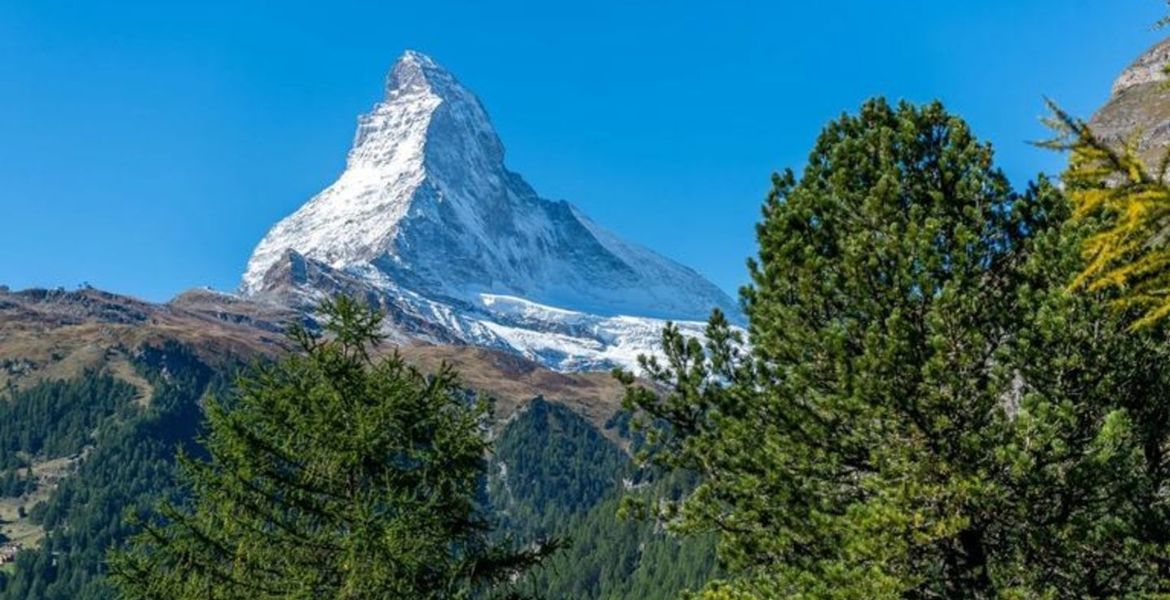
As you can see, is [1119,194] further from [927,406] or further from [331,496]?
[331,496]

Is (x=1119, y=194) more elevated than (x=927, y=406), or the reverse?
(x=1119, y=194)

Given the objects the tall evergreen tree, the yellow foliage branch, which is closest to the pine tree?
the tall evergreen tree

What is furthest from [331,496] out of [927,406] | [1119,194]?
[1119,194]

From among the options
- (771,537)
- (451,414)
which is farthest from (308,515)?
(771,537)

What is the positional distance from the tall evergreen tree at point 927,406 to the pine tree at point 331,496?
4580 mm

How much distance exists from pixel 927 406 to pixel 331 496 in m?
11.2

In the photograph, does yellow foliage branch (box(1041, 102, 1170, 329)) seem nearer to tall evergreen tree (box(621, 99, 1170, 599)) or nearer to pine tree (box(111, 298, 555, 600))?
tall evergreen tree (box(621, 99, 1170, 599))

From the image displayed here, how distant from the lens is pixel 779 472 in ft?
50.3

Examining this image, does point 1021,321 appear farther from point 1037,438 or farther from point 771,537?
point 771,537

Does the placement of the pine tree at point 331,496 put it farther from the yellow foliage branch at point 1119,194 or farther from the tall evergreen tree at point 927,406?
the yellow foliage branch at point 1119,194

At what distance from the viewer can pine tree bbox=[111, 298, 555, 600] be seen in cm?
1753

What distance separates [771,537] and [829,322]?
11.5 feet

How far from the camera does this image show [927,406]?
14016mm

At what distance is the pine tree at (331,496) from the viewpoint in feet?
57.5
